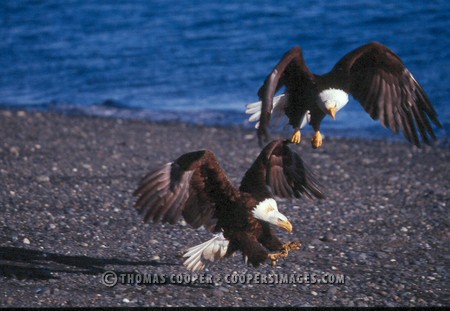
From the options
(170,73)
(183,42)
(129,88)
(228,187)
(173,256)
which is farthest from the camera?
(183,42)

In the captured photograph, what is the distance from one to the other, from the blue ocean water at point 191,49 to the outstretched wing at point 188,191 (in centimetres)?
608

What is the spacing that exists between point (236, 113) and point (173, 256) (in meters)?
6.65

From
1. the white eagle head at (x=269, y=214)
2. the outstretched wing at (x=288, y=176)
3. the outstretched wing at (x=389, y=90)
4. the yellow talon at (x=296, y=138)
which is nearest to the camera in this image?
the white eagle head at (x=269, y=214)

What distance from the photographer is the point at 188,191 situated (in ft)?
18.9

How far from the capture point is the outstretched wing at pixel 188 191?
18.2 feet

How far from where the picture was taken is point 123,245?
651 centimetres

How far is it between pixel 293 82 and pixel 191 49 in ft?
35.7

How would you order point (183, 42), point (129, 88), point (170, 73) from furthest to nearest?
point (183, 42)
point (170, 73)
point (129, 88)

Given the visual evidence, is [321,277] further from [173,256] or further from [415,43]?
[415,43]

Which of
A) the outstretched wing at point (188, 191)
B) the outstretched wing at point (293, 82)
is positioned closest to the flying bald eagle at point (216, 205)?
the outstretched wing at point (188, 191)

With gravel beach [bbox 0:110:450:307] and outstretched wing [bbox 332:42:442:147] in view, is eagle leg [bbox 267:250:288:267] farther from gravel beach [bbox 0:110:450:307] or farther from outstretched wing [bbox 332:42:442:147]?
outstretched wing [bbox 332:42:442:147]

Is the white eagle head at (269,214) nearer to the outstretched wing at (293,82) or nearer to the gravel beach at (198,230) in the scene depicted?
the gravel beach at (198,230)

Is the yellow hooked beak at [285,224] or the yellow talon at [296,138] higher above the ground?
the yellow talon at [296,138]

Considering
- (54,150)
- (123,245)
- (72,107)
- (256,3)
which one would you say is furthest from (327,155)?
(256,3)
